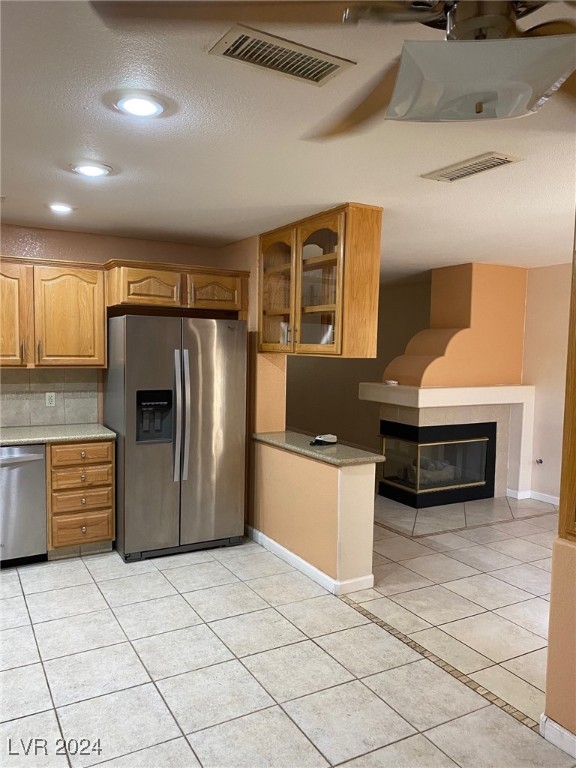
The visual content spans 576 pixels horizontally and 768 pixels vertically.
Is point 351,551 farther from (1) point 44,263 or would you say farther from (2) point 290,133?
(1) point 44,263

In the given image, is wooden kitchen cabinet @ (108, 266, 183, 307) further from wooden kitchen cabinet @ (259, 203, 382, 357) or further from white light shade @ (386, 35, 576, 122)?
white light shade @ (386, 35, 576, 122)

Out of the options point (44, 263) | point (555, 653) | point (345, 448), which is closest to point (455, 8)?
point (555, 653)

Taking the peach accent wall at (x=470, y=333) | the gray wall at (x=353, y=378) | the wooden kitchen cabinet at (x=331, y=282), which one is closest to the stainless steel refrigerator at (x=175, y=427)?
the wooden kitchen cabinet at (x=331, y=282)

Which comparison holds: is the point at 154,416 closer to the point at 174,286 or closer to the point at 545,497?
the point at 174,286

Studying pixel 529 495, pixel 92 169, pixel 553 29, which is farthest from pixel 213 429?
pixel 529 495

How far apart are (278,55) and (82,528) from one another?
11.3 feet

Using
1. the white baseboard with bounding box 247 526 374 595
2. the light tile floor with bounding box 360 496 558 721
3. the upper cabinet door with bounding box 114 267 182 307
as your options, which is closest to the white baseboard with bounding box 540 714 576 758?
the light tile floor with bounding box 360 496 558 721

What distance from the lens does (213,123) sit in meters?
2.18

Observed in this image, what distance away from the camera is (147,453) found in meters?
4.05

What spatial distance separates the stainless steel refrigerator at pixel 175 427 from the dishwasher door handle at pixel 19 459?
550 millimetres

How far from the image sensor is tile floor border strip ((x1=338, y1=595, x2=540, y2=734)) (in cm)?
241

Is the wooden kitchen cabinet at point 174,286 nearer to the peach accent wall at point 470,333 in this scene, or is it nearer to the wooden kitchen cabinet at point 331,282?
the wooden kitchen cabinet at point 331,282

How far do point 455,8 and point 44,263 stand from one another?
11.1 ft

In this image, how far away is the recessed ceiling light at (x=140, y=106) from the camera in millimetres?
1971
